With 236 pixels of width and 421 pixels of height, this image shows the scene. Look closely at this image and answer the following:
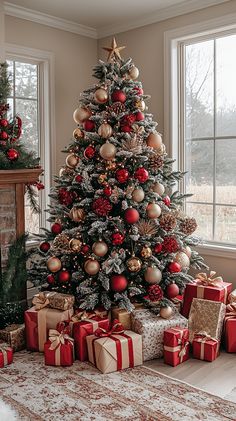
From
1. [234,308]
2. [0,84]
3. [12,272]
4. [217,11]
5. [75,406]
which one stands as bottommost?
[75,406]

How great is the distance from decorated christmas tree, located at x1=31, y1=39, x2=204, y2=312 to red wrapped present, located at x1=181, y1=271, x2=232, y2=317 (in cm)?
9

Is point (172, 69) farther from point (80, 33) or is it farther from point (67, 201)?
point (67, 201)

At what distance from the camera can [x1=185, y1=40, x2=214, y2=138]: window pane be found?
13.0ft

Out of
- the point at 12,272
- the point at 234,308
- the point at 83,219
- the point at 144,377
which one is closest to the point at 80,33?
the point at 83,219

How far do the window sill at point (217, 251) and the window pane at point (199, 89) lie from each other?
99 cm

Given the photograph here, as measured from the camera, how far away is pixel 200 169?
4.08m

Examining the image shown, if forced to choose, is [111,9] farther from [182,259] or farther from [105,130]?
[182,259]

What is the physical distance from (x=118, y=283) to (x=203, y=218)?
130cm

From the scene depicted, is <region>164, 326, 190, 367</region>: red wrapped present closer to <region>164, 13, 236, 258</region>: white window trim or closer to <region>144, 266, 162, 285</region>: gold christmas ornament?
<region>144, 266, 162, 285</region>: gold christmas ornament

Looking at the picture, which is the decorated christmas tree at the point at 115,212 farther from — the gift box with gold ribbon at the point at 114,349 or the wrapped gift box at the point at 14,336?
the wrapped gift box at the point at 14,336

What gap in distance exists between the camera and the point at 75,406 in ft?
7.89

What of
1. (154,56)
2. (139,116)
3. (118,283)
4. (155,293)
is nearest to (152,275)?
(155,293)

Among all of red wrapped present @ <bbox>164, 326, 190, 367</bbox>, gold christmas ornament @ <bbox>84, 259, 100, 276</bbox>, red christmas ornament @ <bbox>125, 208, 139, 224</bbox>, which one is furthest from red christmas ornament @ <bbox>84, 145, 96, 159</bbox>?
red wrapped present @ <bbox>164, 326, 190, 367</bbox>

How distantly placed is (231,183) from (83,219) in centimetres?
140
